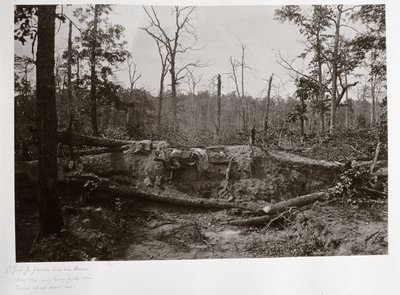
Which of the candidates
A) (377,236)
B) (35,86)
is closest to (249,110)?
(377,236)

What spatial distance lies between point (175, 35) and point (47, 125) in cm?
173

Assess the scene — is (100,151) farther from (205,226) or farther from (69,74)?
(205,226)

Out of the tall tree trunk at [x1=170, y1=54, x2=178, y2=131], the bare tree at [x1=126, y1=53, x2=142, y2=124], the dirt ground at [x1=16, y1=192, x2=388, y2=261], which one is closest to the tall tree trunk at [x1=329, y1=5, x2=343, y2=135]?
the dirt ground at [x1=16, y1=192, x2=388, y2=261]

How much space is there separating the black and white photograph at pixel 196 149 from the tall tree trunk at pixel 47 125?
→ 0.01 meters

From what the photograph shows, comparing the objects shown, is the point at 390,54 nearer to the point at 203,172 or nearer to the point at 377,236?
the point at 377,236

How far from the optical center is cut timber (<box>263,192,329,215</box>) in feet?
Result: 15.7

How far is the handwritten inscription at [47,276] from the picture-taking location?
4137 mm

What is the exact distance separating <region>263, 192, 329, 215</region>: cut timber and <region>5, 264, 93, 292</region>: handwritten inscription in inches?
83.3

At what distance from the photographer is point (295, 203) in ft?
15.8

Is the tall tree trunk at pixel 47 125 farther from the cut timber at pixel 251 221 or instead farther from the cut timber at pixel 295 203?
the cut timber at pixel 295 203

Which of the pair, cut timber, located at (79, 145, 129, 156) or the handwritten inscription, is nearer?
the handwritten inscription

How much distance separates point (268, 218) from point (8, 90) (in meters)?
3.15

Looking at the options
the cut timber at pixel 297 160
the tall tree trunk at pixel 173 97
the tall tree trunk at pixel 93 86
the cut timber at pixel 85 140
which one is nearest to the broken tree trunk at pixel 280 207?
the cut timber at pixel 297 160

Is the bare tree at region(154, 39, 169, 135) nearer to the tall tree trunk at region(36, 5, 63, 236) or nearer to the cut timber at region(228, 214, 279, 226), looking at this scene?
the tall tree trunk at region(36, 5, 63, 236)
